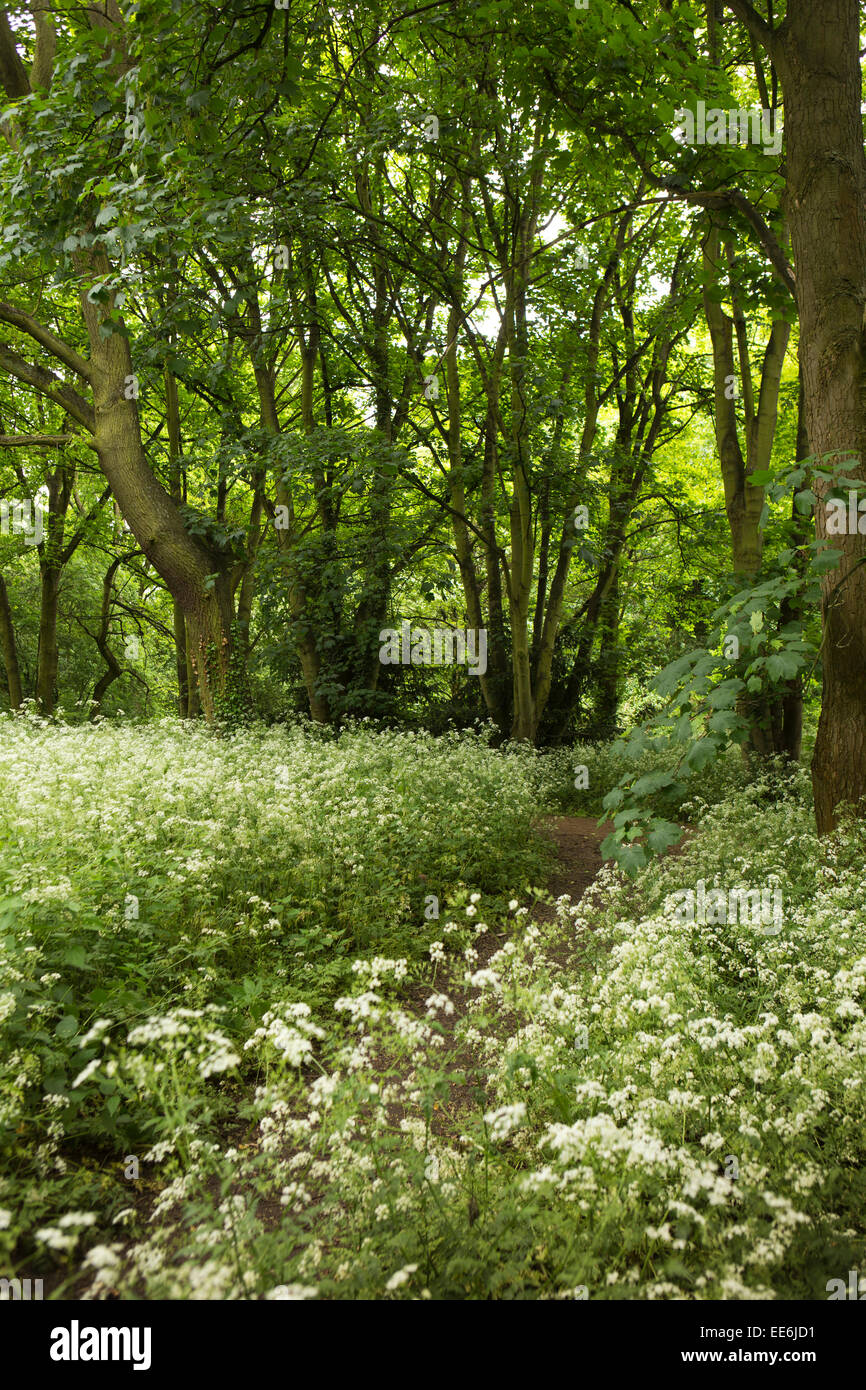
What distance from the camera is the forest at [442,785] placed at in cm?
257

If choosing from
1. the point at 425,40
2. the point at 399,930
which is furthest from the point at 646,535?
the point at 399,930

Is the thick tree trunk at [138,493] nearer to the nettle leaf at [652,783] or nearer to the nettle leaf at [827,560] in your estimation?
the nettle leaf at [652,783]

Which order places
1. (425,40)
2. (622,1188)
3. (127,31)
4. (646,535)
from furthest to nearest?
1. (646,535)
2. (425,40)
3. (127,31)
4. (622,1188)

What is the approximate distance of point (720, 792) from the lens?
415 inches

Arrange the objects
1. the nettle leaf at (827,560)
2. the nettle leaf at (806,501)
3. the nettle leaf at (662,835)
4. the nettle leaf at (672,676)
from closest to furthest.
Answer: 1. the nettle leaf at (806,501)
2. the nettle leaf at (662,835)
3. the nettle leaf at (827,560)
4. the nettle leaf at (672,676)

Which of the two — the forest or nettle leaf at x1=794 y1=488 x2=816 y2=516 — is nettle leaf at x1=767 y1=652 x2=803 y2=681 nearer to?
the forest

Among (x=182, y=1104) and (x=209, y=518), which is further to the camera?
(x=209, y=518)

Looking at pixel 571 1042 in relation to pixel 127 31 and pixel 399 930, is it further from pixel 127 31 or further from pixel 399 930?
pixel 127 31

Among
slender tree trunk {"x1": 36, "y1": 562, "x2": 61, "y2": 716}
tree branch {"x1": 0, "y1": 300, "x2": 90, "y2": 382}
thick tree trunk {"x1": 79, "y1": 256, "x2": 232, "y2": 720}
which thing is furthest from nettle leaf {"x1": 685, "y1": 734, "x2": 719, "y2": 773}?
slender tree trunk {"x1": 36, "y1": 562, "x2": 61, "y2": 716}

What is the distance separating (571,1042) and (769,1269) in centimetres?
167

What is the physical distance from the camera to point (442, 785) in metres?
8.53

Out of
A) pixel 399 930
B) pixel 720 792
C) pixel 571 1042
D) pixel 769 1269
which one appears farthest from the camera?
pixel 720 792

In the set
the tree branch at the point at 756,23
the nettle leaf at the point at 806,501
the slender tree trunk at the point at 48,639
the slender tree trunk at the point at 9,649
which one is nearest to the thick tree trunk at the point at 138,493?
the tree branch at the point at 756,23

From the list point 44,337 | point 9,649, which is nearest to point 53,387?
point 44,337
